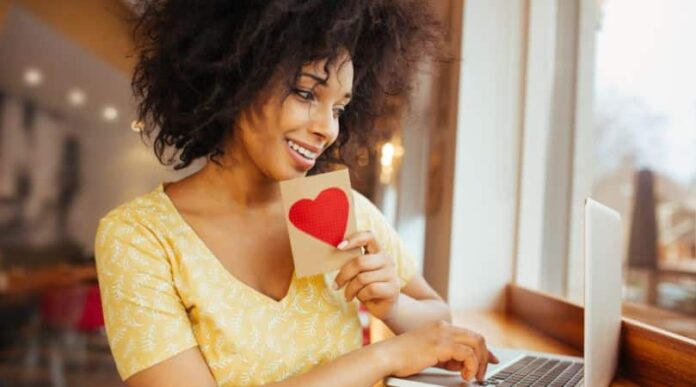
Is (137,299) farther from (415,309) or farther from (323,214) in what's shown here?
(415,309)

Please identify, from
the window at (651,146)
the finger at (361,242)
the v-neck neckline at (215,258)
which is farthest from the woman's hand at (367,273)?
the window at (651,146)

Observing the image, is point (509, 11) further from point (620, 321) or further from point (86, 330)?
point (86, 330)

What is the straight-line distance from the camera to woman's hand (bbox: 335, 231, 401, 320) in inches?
37.6

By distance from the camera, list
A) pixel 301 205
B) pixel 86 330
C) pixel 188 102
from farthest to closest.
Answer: pixel 86 330
pixel 188 102
pixel 301 205

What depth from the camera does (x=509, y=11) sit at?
2.33 m

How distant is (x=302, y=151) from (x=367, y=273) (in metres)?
0.21

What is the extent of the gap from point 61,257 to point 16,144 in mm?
764

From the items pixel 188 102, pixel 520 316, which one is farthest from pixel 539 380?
pixel 520 316

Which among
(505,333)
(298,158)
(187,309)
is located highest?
(298,158)

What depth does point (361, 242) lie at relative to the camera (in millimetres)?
958

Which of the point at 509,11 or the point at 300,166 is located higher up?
the point at 509,11

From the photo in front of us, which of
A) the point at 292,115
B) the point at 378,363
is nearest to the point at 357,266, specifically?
the point at 378,363

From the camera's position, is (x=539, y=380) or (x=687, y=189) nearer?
(x=539, y=380)

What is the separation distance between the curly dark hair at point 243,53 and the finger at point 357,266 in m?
0.28
